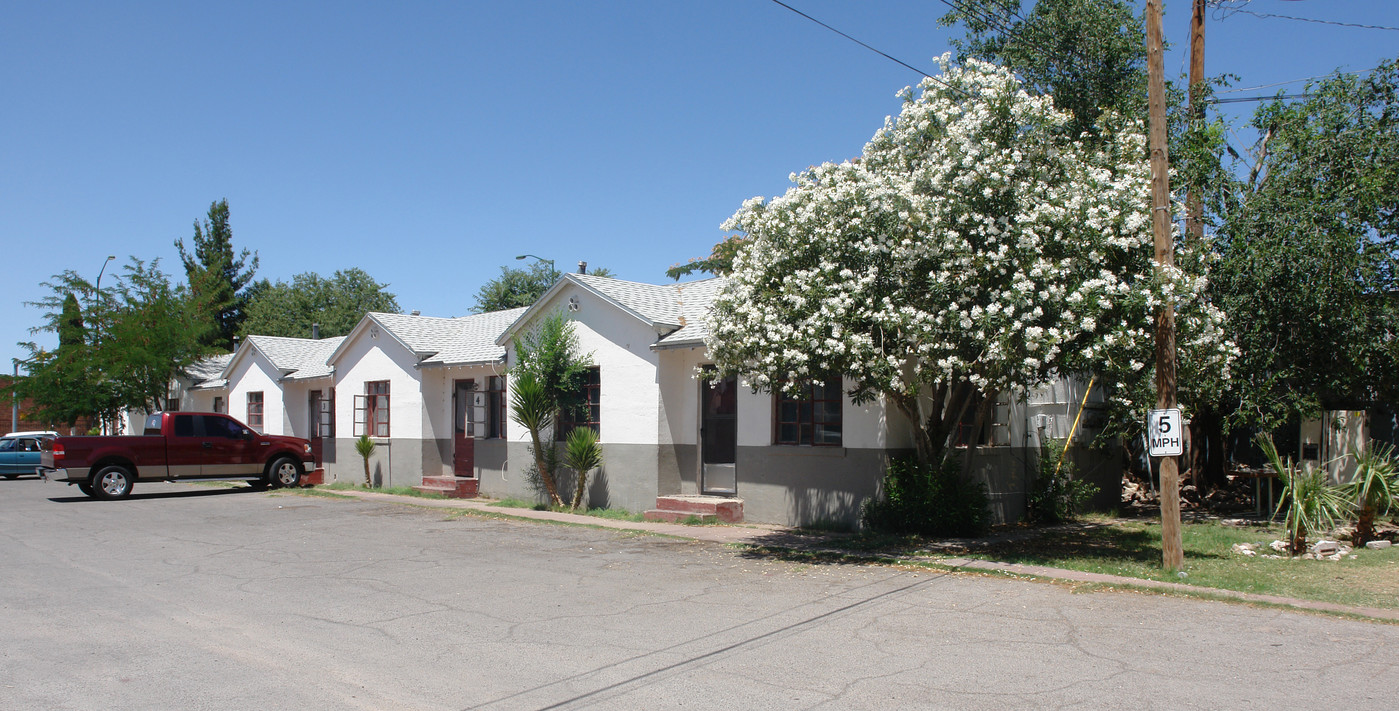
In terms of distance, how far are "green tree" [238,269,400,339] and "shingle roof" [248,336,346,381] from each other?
19445 mm

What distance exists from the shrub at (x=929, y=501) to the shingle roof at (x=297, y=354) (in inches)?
668

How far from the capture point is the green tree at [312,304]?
5072cm

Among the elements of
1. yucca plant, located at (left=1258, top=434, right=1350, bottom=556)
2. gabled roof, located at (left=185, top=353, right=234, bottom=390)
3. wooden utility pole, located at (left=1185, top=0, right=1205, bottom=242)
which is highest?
A: wooden utility pole, located at (left=1185, top=0, right=1205, bottom=242)

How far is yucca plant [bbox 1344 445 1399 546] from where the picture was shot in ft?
37.8

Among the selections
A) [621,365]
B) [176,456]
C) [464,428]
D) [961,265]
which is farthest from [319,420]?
[961,265]

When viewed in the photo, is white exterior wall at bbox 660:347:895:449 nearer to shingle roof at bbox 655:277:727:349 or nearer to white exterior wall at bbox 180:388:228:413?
shingle roof at bbox 655:277:727:349

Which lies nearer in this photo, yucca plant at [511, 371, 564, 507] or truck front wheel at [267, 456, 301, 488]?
yucca plant at [511, 371, 564, 507]

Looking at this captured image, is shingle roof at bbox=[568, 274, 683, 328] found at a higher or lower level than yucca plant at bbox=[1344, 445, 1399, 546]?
higher

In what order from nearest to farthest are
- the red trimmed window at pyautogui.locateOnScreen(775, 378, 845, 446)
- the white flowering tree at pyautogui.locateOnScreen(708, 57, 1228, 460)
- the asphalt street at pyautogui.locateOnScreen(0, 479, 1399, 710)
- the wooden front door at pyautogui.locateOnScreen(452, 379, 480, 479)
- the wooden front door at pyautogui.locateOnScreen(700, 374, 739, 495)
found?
the asphalt street at pyautogui.locateOnScreen(0, 479, 1399, 710)
the white flowering tree at pyautogui.locateOnScreen(708, 57, 1228, 460)
the red trimmed window at pyautogui.locateOnScreen(775, 378, 845, 446)
the wooden front door at pyautogui.locateOnScreen(700, 374, 739, 495)
the wooden front door at pyautogui.locateOnScreen(452, 379, 480, 479)

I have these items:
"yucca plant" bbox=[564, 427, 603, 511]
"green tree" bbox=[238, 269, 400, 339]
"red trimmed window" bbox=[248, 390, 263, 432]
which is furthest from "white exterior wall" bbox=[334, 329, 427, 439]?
"green tree" bbox=[238, 269, 400, 339]

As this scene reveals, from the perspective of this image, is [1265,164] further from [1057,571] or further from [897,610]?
[897,610]

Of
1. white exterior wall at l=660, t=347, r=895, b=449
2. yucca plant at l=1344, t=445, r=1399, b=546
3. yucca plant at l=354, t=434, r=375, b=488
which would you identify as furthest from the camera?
yucca plant at l=354, t=434, r=375, b=488

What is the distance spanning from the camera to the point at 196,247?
52.9 m

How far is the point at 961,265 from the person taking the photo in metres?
10.3
